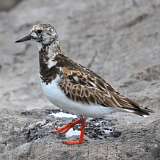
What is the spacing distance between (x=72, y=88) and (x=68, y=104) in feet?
0.64

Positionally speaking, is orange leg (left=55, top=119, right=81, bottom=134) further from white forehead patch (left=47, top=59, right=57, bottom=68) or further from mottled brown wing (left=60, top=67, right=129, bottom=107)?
white forehead patch (left=47, top=59, right=57, bottom=68)

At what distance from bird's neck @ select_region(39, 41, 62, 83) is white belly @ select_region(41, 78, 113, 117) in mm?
88

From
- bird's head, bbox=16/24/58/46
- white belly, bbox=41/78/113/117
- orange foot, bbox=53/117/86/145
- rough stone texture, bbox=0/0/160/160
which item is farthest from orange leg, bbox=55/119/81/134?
bird's head, bbox=16/24/58/46

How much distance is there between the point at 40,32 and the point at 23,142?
1.43 m

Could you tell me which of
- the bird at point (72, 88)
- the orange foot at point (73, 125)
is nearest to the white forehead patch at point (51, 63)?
the bird at point (72, 88)

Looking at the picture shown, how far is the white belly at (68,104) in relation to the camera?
27.0 feet

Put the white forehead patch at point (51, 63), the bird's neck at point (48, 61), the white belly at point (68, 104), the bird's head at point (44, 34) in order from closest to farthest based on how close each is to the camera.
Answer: the white belly at point (68, 104) < the bird's neck at point (48, 61) < the white forehead patch at point (51, 63) < the bird's head at point (44, 34)

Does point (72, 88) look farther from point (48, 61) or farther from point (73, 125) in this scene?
point (73, 125)

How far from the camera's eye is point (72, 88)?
8289mm

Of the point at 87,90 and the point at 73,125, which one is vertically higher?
the point at 87,90

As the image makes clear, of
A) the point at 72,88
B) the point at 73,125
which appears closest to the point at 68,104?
the point at 72,88

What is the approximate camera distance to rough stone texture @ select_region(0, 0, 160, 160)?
27.7 feet

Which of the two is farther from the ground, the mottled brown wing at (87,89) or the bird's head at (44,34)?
the bird's head at (44,34)

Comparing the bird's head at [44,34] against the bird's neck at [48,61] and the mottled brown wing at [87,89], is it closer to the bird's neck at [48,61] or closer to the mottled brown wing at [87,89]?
the bird's neck at [48,61]
